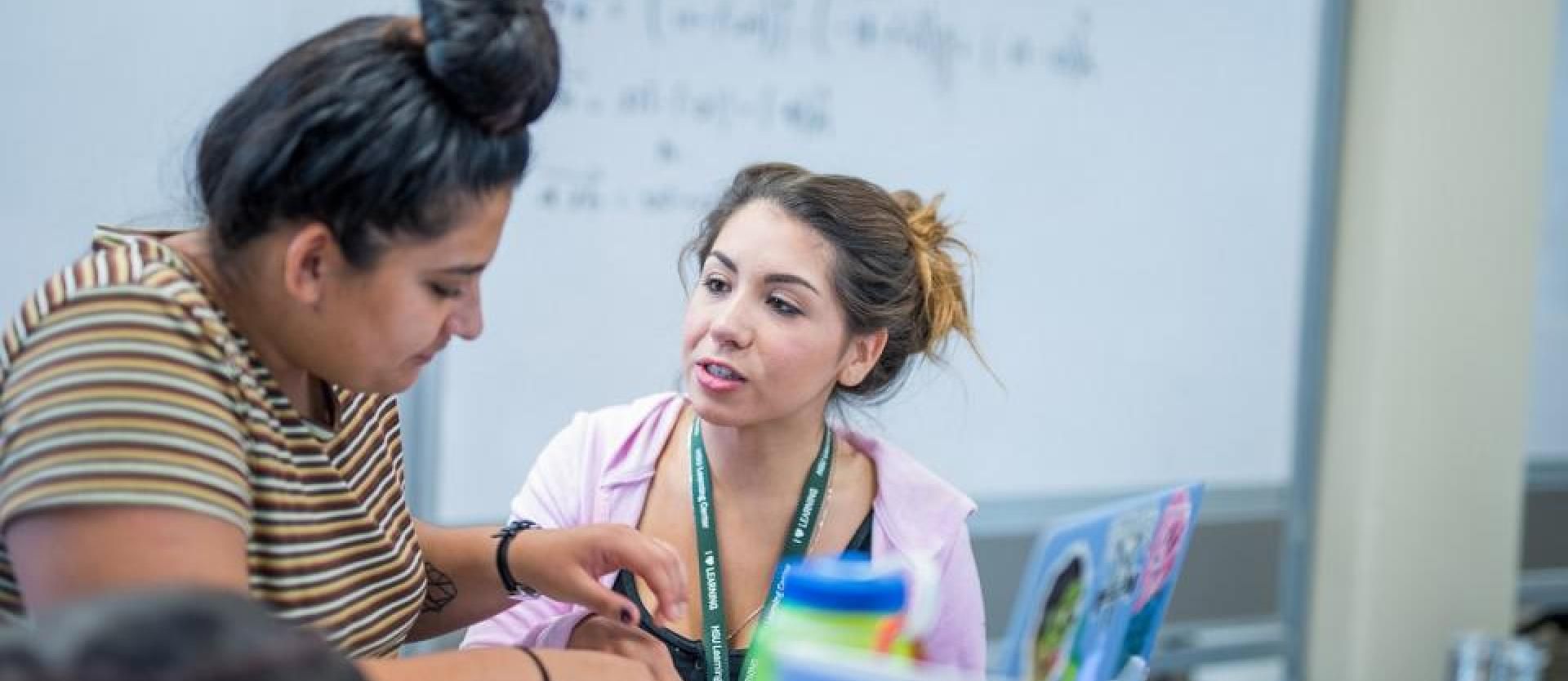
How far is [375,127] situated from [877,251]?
738mm

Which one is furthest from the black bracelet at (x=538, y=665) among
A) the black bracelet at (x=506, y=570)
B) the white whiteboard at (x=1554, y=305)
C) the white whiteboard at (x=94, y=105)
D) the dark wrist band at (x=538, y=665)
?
the white whiteboard at (x=1554, y=305)

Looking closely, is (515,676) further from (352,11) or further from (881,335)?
(352,11)

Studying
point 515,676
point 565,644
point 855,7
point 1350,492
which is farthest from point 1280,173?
point 515,676

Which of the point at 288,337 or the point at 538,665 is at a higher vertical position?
the point at 288,337

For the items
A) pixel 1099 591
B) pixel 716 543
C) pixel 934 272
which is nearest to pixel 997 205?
pixel 934 272

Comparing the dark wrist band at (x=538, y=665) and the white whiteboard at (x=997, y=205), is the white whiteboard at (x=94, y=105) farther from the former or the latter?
the dark wrist band at (x=538, y=665)

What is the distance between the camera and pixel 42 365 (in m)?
0.90

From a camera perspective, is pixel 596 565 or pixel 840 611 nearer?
pixel 840 611

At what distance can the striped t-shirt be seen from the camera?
0.88m

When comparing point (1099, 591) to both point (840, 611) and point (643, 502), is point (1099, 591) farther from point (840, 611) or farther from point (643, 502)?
point (643, 502)

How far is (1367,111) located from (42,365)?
2.77m

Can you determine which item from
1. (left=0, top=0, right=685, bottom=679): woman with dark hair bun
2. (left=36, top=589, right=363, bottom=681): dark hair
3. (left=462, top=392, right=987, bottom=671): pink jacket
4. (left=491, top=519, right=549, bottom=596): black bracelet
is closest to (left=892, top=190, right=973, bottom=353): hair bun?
(left=462, top=392, right=987, bottom=671): pink jacket

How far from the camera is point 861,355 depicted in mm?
1675

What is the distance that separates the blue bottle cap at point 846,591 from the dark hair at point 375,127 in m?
0.39
